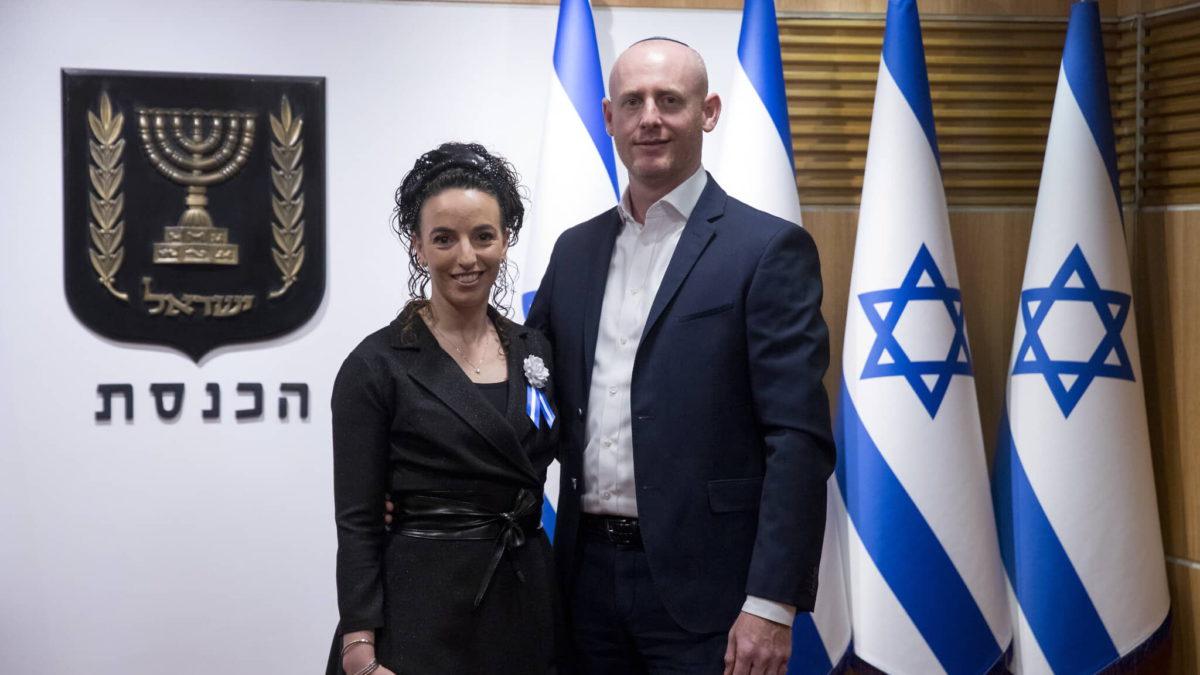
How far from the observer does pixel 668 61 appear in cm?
191

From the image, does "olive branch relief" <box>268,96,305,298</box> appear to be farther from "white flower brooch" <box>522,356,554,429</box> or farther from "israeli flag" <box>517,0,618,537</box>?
"white flower brooch" <box>522,356,554,429</box>

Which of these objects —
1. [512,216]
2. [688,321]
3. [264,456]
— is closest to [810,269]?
[688,321]

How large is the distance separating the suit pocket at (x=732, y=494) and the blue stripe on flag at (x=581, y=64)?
1.34 m

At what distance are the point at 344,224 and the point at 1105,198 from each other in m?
2.05

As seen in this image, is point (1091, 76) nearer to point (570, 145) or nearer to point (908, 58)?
point (908, 58)

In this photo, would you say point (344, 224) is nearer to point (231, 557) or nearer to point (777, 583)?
point (231, 557)

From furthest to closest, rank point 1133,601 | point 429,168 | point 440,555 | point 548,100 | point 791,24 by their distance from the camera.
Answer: point 791,24
point 548,100
point 1133,601
point 429,168
point 440,555

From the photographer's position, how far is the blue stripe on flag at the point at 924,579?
8.95 ft

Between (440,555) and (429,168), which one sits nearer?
(440,555)

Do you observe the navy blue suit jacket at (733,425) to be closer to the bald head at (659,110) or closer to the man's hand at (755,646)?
the man's hand at (755,646)

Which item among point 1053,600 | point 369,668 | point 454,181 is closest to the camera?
point 369,668

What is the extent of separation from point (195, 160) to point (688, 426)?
→ 183cm

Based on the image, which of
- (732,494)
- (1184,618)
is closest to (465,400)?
(732,494)

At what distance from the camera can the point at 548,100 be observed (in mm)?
2953
